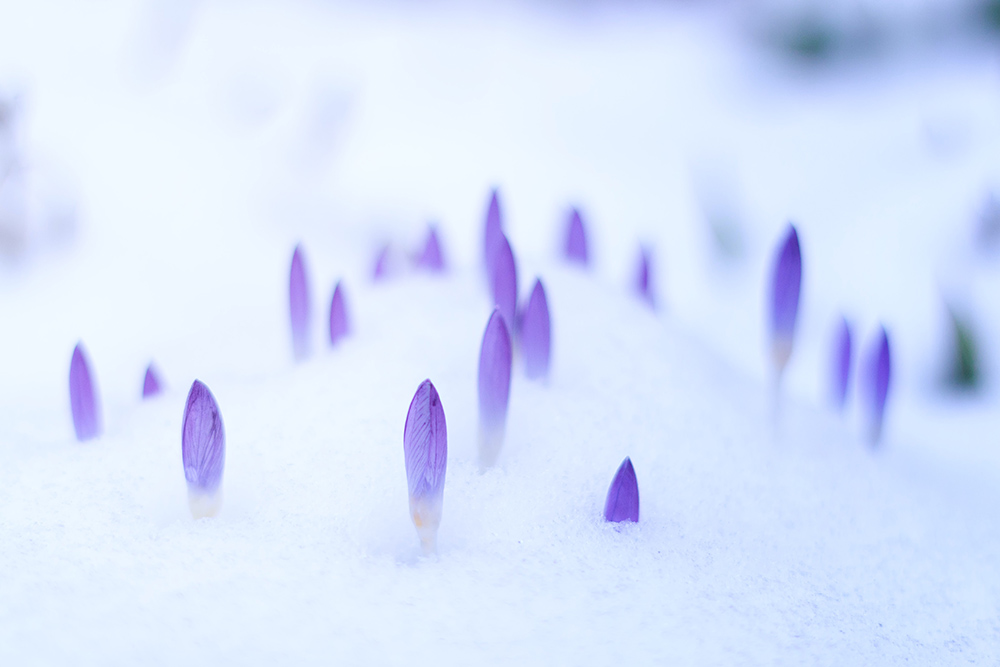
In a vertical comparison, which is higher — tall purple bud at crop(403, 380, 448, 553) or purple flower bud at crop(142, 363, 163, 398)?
purple flower bud at crop(142, 363, 163, 398)

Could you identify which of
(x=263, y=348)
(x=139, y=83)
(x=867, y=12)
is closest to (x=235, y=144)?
(x=139, y=83)

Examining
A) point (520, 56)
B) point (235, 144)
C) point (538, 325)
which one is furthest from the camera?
point (520, 56)

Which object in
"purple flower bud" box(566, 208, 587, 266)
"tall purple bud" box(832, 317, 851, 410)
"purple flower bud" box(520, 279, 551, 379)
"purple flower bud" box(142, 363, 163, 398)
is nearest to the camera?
"purple flower bud" box(520, 279, 551, 379)

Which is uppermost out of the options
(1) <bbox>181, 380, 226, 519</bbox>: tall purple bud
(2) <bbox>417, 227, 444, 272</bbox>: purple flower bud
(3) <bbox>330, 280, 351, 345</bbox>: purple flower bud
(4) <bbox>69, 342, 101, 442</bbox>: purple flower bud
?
(2) <bbox>417, 227, 444, 272</bbox>: purple flower bud

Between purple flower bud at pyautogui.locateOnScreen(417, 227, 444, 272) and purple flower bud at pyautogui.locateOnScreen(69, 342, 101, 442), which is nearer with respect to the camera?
purple flower bud at pyautogui.locateOnScreen(69, 342, 101, 442)

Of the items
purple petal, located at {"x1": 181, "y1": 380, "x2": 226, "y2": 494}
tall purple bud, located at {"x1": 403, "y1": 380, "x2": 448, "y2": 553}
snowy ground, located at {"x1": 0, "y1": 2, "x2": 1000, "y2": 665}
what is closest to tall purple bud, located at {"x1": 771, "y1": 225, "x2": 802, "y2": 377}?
snowy ground, located at {"x1": 0, "y1": 2, "x2": 1000, "y2": 665}

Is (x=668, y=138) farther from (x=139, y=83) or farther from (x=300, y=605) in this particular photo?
(x=300, y=605)

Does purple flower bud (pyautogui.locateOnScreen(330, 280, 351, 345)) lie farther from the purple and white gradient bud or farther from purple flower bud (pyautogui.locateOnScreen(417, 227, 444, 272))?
the purple and white gradient bud
